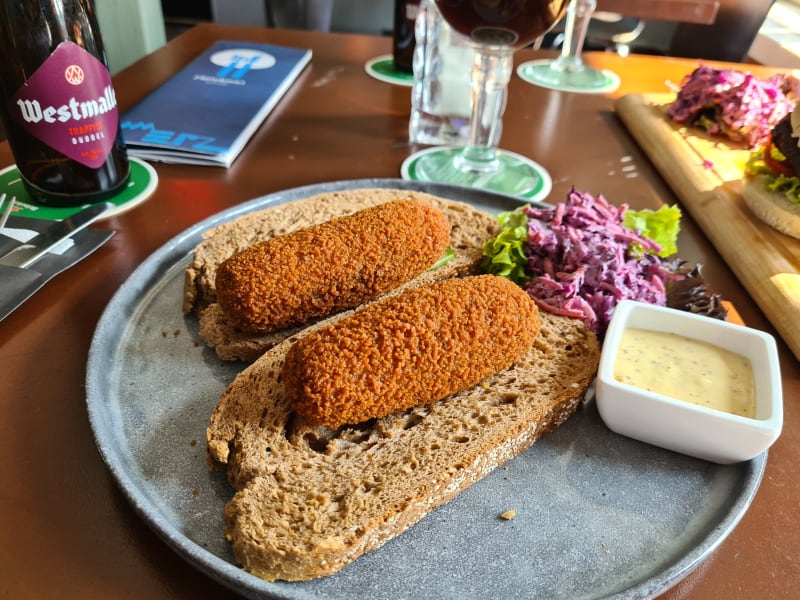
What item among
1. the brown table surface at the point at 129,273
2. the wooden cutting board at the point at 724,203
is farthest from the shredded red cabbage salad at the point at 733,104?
the brown table surface at the point at 129,273

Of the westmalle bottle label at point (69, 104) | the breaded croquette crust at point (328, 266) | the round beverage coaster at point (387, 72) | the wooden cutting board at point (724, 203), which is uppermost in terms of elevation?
the westmalle bottle label at point (69, 104)

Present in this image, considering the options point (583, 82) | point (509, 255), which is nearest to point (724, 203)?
point (509, 255)

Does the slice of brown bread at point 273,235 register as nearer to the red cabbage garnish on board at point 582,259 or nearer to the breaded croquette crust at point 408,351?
the red cabbage garnish on board at point 582,259

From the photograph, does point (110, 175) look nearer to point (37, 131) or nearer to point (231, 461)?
point (37, 131)

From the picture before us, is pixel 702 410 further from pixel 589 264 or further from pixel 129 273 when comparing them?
pixel 129 273

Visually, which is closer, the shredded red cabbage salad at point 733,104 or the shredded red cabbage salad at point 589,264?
the shredded red cabbage salad at point 589,264

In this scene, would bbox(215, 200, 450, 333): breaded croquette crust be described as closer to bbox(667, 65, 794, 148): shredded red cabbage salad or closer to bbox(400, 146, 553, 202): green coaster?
bbox(400, 146, 553, 202): green coaster

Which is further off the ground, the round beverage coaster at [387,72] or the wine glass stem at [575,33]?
the wine glass stem at [575,33]
